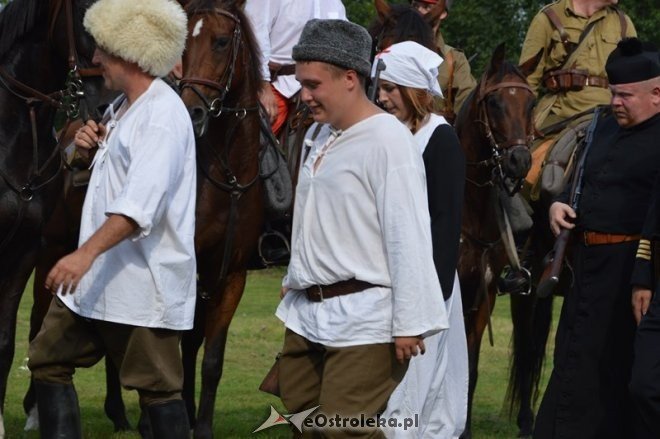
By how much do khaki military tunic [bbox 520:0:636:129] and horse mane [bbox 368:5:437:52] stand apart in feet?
4.79

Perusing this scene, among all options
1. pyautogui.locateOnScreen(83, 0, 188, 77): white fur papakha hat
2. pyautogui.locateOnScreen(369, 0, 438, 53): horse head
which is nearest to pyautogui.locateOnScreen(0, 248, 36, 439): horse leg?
pyautogui.locateOnScreen(83, 0, 188, 77): white fur papakha hat

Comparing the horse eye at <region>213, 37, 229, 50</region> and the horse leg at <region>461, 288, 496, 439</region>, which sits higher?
the horse eye at <region>213, 37, 229, 50</region>

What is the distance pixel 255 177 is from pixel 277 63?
131 centimetres

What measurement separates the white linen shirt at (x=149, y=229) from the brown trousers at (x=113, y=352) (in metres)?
0.08

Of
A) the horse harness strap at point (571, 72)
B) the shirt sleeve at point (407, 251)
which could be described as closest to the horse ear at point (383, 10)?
the horse harness strap at point (571, 72)

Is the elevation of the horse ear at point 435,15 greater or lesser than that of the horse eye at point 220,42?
greater

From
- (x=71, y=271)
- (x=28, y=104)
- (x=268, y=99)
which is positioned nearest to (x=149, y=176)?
(x=71, y=271)

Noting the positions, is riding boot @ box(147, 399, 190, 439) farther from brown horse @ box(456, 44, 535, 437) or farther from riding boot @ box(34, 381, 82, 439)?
brown horse @ box(456, 44, 535, 437)

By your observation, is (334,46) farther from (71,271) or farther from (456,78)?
(456,78)

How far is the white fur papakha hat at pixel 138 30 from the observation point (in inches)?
244

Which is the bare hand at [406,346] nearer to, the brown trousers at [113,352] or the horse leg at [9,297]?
the brown trousers at [113,352]

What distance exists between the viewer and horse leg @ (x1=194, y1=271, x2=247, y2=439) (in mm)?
9531

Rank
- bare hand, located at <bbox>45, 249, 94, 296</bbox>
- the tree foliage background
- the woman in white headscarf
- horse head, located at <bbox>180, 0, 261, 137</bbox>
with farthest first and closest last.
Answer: the tree foliage background < horse head, located at <bbox>180, 0, 261, 137</bbox> < the woman in white headscarf < bare hand, located at <bbox>45, 249, 94, 296</bbox>

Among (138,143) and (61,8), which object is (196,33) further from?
(138,143)
